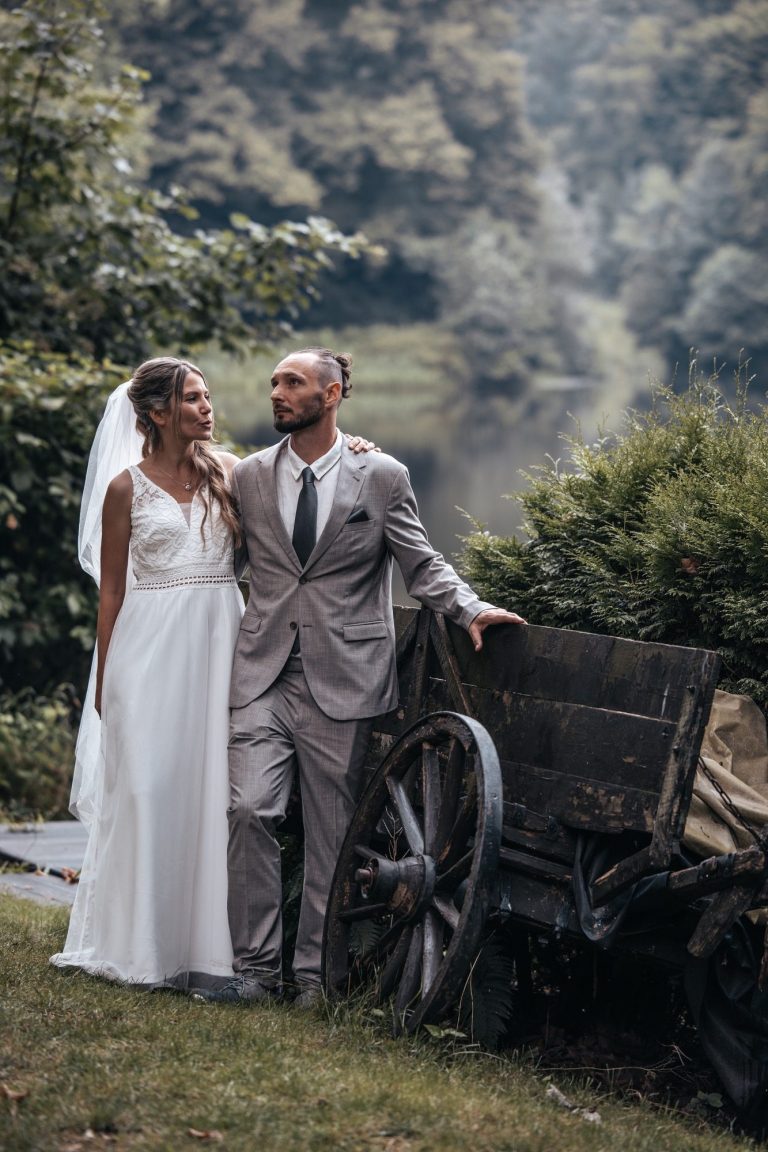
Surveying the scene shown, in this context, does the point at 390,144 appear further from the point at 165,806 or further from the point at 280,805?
the point at 280,805

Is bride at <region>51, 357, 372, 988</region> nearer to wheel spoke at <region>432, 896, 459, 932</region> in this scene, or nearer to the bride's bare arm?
the bride's bare arm

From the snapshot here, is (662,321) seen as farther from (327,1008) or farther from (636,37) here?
(327,1008)

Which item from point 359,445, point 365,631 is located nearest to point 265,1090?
point 365,631

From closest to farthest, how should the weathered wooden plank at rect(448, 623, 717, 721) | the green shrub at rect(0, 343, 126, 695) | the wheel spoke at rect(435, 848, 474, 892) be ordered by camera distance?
the weathered wooden plank at rect(448, 623, 717, 721)
the wheel spoke at rect(435, 848, 474, 892)
the green shrub at rect(0, 343, 126, 695)

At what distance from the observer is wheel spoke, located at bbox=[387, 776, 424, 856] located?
13.1 feet

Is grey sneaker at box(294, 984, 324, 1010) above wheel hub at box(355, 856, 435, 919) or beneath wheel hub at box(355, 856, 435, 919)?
beneath

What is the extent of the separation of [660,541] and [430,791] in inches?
46.0

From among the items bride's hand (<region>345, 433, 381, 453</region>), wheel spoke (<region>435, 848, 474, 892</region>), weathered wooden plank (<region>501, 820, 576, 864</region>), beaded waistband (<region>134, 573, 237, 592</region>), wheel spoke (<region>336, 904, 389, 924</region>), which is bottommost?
wheel spoke (<region>336, 904, 389, 924</region>)

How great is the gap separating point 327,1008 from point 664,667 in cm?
135

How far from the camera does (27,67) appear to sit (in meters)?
9.45

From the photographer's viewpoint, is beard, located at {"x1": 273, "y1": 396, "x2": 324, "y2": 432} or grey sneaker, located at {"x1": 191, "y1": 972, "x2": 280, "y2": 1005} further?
beard, located at {"x1": 273, "y1": 396, "x2": 324, "y2": 432}

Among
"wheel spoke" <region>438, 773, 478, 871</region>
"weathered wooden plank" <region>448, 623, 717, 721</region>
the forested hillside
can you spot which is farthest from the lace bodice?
the forested hillside

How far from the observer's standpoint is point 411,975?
3.90 meters

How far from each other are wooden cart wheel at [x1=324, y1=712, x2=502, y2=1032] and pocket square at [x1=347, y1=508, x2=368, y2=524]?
741 mm
